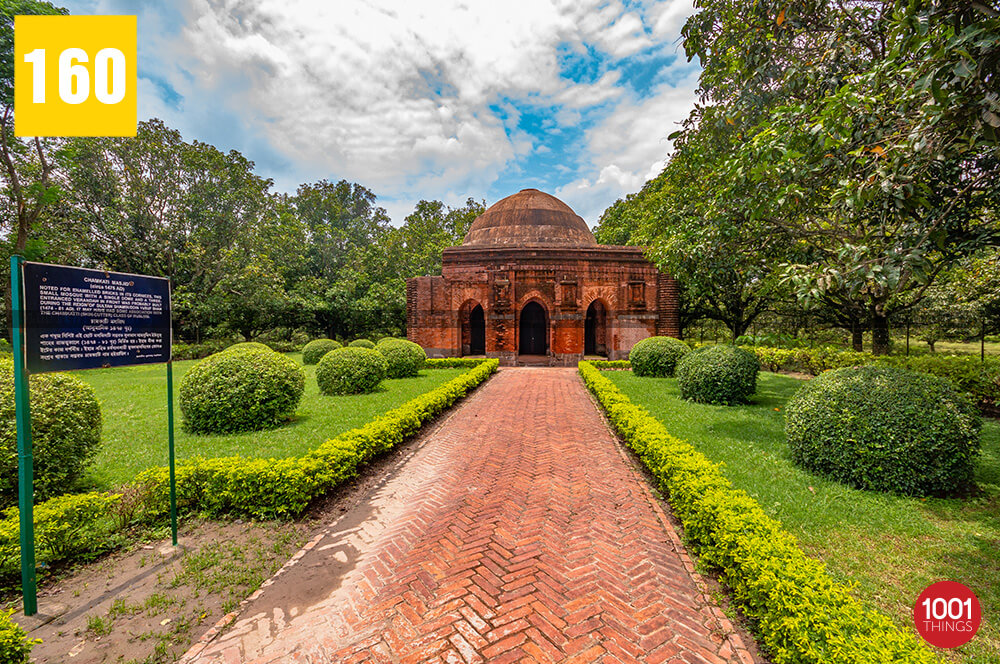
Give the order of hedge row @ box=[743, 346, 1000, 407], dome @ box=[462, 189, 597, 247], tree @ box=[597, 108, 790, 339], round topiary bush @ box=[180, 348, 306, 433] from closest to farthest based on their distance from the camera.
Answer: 1. round topiary bush @ box=[180, 348, 306, 433]
2. tree @ box=[597, 108, 790, 339]
3. hedge row @ box=[743, 346, 1000, 407]
4. dome @ box=[462, 189, 597, 247]

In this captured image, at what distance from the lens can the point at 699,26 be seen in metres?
7.45

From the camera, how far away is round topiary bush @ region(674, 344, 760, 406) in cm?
961

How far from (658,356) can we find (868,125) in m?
10.4

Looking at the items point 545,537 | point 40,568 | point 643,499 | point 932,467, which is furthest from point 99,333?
point 932,467

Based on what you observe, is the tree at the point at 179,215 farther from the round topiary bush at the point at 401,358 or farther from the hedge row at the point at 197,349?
the round topiary bush at the point at 401,358

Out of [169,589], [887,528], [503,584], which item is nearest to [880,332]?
[887,528]

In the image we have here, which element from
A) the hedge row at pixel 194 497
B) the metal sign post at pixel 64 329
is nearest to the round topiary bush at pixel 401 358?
the hedge row at pixel 194 497

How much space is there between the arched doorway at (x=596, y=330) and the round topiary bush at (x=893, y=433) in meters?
15.4

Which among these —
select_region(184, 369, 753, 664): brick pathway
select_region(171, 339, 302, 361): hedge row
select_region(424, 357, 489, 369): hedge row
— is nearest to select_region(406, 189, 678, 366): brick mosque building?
select_region(424, 357, 489, 369): hedge row

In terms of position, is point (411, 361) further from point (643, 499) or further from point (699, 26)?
point (699, 26)

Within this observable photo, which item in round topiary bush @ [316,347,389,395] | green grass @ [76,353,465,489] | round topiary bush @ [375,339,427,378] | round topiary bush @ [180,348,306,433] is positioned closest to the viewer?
green grass @ [76,353,465,489]

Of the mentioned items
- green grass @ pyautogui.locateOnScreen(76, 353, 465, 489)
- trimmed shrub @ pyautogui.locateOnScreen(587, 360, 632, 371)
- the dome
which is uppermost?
the dome

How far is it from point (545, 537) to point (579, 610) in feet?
3.32

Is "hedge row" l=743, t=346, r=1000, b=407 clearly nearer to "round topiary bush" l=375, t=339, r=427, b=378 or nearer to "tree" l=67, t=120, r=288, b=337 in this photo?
"round topiary bush" l=375, t=339, r=427, b=378
